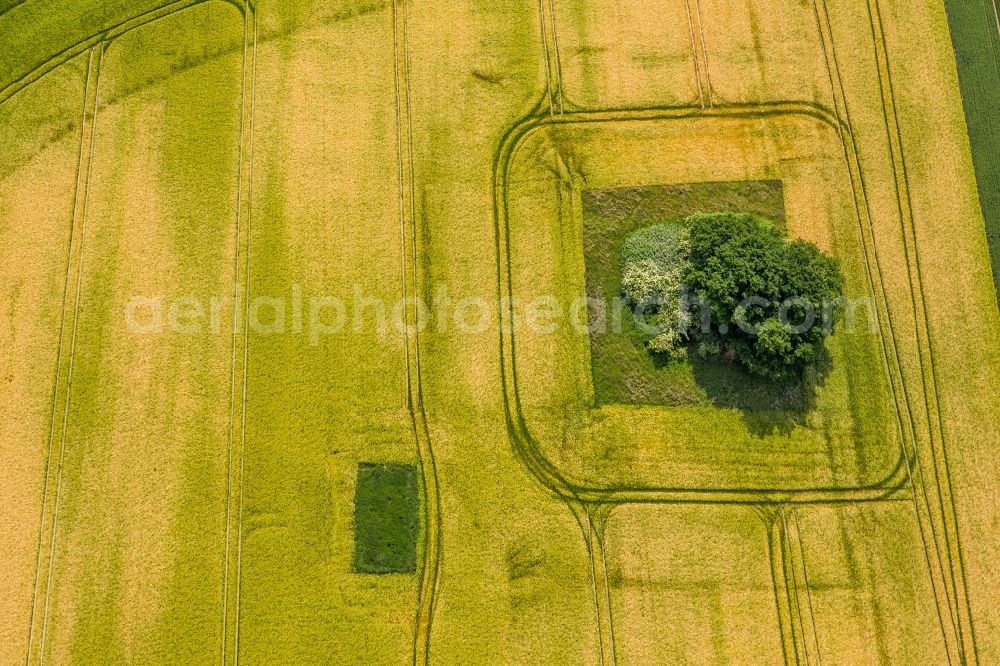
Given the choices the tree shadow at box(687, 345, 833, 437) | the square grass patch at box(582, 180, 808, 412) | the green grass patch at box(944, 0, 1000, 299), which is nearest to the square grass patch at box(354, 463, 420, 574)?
the square grass patch at box(582, 180, 808, 412)

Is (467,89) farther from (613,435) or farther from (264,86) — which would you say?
(613,435)

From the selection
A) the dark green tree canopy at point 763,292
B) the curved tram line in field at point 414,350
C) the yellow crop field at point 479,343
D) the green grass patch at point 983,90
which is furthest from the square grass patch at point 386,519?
the green grass patch at point 983,90

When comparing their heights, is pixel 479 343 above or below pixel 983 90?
below

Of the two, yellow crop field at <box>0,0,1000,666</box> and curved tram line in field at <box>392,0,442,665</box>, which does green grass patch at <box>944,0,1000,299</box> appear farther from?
curved tram line in field at <box>392,0,442,665</box>

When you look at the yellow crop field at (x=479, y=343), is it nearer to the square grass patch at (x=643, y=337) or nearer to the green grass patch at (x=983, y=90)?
the square grass patch at (x=643, y=337)

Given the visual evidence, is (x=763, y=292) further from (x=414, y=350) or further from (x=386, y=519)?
(x=386, y=519)

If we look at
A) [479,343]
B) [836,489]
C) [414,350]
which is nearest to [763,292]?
[836,489]
